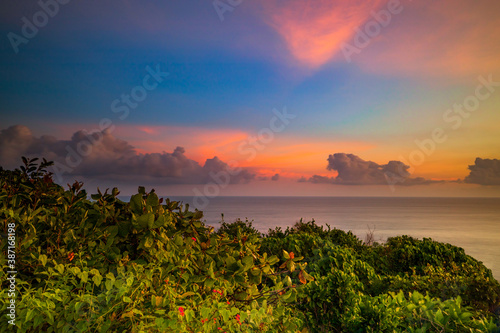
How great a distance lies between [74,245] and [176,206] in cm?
98

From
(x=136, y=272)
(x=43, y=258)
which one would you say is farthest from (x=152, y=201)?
(x=43, y=258)

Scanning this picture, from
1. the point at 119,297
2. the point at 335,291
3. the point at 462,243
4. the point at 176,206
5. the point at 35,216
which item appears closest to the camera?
the point at 119,297

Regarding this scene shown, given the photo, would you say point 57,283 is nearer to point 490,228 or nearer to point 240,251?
point 240,251

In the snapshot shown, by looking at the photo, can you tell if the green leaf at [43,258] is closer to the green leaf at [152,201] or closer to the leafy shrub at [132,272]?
the leafy shrub at [132,272]

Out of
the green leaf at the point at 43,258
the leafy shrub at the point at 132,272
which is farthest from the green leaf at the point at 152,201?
the green leaf at the point at 43,258

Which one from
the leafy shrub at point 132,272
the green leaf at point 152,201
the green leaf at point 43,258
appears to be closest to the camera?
the leafy shrub at point 132,272

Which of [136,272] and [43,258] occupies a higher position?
[43,258]

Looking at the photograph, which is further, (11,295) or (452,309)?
(452,309)

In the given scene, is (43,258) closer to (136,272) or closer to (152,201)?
(136,272)

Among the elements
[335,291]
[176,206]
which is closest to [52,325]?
[176,206]

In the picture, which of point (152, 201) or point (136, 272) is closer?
point (136, 272)

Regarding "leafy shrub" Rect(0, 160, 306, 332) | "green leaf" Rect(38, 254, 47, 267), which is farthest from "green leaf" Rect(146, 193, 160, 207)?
"green leaf" Rect(38, 254, 47, 267)

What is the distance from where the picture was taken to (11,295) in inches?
101

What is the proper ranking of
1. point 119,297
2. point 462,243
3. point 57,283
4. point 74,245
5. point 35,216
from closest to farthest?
point 119,297
point 57,283
point 74,245
point 35,216
point 462,243
